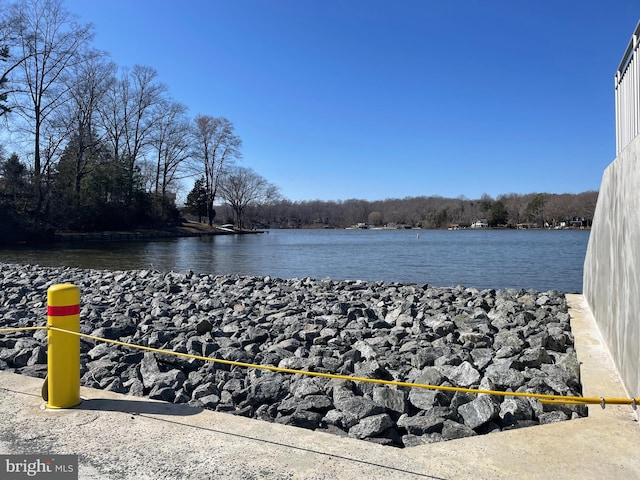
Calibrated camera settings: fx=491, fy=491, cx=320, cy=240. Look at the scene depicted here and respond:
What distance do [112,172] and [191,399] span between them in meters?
48.0

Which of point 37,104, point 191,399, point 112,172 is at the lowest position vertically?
point 191,399

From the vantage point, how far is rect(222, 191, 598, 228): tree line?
427 ft

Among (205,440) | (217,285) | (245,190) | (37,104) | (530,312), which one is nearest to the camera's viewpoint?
(205,440)

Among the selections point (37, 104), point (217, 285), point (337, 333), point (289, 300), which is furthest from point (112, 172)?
point (337, 333)

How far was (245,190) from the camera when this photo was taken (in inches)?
3912

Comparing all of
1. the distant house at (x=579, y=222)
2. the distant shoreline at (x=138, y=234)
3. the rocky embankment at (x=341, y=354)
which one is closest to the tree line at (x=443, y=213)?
the distant house at (x=579, y=222)

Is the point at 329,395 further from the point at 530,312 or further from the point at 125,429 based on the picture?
the point at 530,312

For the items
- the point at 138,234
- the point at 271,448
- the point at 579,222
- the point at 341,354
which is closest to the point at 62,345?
the point at 271,448

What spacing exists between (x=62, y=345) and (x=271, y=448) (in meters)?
1.75

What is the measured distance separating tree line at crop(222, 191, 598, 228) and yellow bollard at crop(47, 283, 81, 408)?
110 meters

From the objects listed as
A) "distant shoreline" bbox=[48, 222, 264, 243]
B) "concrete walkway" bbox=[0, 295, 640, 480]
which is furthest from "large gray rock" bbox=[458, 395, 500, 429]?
"distant shoreline" bbox=[48, 222, 264, 243]

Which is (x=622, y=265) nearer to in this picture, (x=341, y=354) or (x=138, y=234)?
(x=341, y=354)

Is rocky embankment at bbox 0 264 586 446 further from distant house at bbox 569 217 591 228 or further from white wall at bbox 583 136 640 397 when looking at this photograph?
distant house at bbox 569 217 591 228

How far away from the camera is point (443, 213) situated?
146375 millimetres
